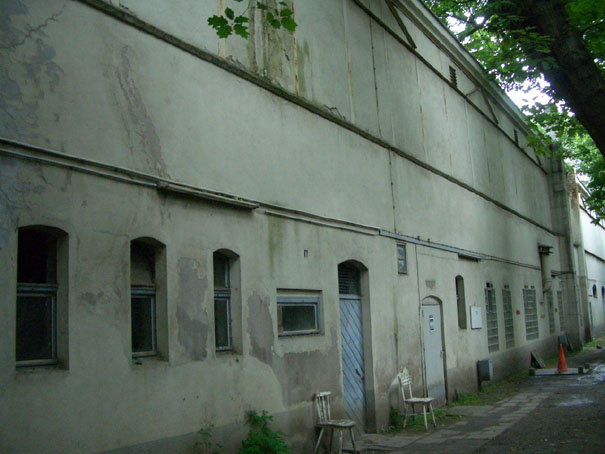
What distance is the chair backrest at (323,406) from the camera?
9.10 meters

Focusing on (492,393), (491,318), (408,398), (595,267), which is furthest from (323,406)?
(595,267)

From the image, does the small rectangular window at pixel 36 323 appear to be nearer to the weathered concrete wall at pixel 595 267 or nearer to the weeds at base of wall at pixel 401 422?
the weeds at base of wall at pixel 401 422

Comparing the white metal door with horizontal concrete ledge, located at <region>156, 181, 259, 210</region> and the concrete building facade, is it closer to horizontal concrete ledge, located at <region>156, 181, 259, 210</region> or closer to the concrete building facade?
the concrete building facade

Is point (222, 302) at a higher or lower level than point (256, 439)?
higher

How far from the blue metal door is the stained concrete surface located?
508 millimetres

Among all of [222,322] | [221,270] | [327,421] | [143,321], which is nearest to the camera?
→ [143,321]

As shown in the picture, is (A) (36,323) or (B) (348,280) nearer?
(A) (36,323)

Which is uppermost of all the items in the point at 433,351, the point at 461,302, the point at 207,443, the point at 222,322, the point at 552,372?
the point at 461,302

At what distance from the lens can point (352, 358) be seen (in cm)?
1068

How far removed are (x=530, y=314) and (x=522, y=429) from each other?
1239 centimetres

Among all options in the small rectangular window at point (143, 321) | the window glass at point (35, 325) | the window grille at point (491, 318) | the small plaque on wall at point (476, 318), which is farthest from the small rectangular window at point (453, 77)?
the window glass at point (35, 325)

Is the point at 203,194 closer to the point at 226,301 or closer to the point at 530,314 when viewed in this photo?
the point at 226,301

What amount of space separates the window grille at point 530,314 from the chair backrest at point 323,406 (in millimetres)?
14083

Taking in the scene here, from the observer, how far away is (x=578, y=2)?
1070 centimetres
